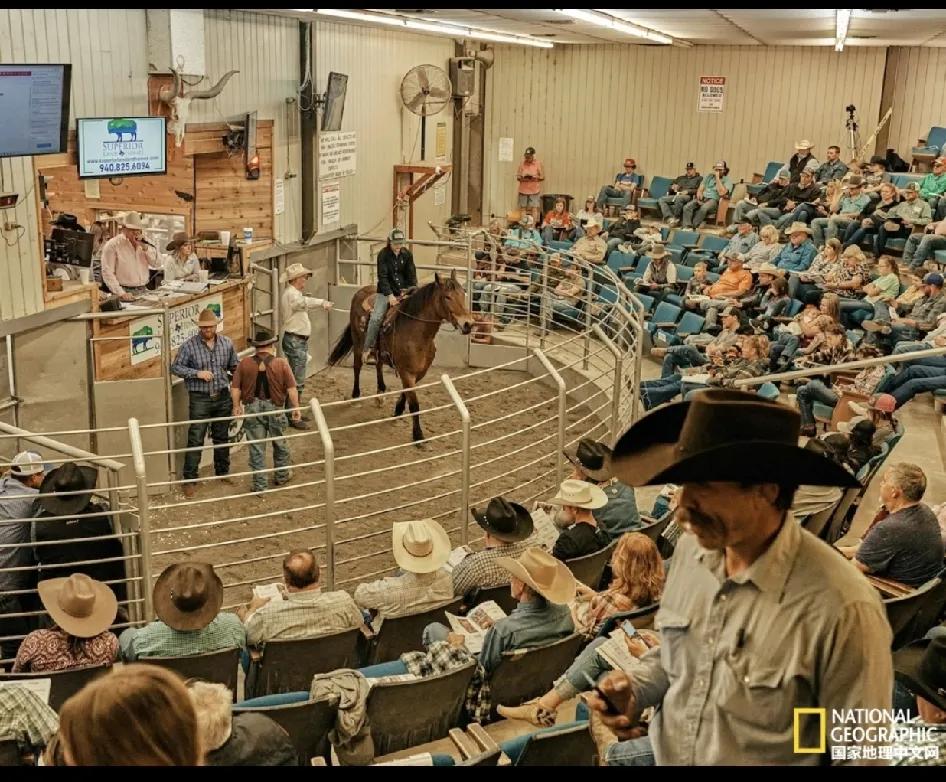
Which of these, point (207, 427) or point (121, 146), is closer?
point (121, 146)

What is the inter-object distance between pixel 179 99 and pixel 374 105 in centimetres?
631

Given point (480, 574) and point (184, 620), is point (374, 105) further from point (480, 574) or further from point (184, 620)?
point (184, 620)

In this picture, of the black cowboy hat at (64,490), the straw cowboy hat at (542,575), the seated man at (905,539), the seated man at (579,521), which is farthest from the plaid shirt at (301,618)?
the seated man at (905,539)

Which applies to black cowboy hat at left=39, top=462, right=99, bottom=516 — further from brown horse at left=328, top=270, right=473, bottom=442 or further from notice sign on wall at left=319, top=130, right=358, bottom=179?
notice sign on wall at left=319, top=130, right=358, bottom=179

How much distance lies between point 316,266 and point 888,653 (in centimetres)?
1449

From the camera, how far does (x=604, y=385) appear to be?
1363cm

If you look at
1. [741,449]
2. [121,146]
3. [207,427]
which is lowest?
[207,427]

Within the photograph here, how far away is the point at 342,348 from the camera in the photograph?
14.9m

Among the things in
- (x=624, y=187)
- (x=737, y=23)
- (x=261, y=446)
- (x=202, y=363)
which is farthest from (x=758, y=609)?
(x=624, y=187)

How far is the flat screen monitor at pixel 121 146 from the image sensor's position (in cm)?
1074

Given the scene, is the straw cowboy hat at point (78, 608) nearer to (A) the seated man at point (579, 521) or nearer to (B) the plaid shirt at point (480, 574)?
(B) the plaid shirt at point (480, 574)

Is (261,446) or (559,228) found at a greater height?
(559,228)

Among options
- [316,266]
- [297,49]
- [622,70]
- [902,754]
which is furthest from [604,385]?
[622,70]

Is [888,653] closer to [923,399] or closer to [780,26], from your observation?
[923,399]
